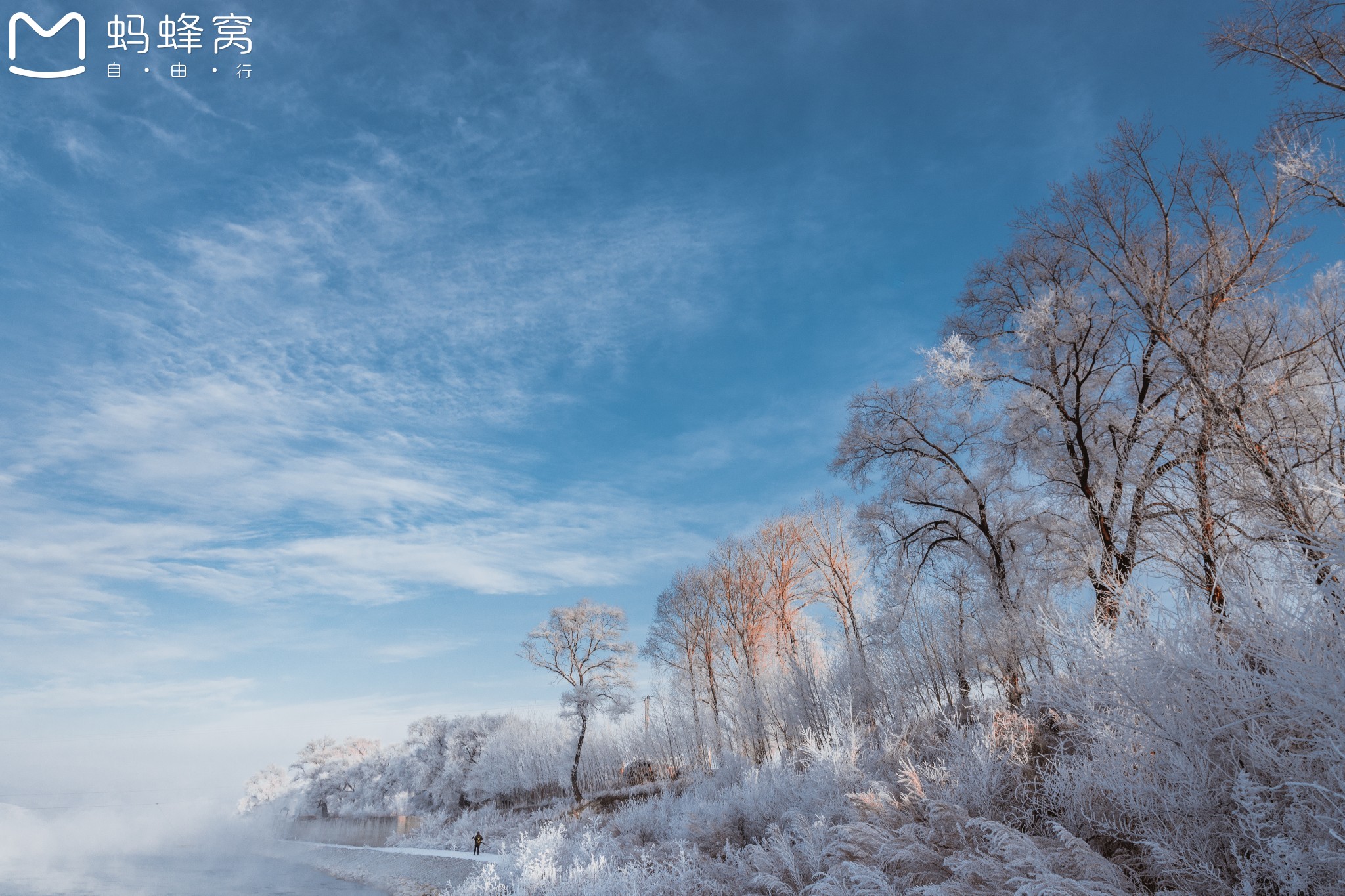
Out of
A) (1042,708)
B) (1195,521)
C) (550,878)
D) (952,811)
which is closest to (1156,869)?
(952,811)

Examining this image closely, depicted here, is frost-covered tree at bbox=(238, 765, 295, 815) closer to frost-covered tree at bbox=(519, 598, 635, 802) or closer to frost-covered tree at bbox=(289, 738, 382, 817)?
A: frost-covered tree at bbox=(289, 738, 382, 817)

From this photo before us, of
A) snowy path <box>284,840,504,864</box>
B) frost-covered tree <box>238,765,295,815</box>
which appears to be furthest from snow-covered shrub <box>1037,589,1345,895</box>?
frost-covered tree <box>238,765,295,815</box>

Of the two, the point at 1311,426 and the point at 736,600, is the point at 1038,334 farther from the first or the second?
the point at 736,600

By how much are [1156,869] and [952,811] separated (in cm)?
193

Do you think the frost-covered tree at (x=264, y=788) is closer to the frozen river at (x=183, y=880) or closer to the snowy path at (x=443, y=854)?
the frozen river at (x=183, y=880)

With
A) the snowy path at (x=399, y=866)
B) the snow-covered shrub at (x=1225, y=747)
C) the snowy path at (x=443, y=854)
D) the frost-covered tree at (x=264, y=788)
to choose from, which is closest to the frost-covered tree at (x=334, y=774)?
the frost-covered tree at (x=264, y=788)

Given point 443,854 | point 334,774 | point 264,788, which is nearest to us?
point 443,854

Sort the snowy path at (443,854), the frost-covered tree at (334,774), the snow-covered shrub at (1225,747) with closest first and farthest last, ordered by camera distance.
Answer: the snow-covered shrub at (1225,747)
the snowy path at (443,854)
the frost-covered tree at (334,774)

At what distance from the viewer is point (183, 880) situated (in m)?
32.4

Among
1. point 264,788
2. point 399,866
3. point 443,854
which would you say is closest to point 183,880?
point 399,866

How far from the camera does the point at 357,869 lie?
29766 millimetres

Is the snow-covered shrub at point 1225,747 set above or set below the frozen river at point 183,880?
above

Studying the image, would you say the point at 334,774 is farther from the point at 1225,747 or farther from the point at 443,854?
the point at 1225,747

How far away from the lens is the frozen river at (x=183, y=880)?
27.0 m
